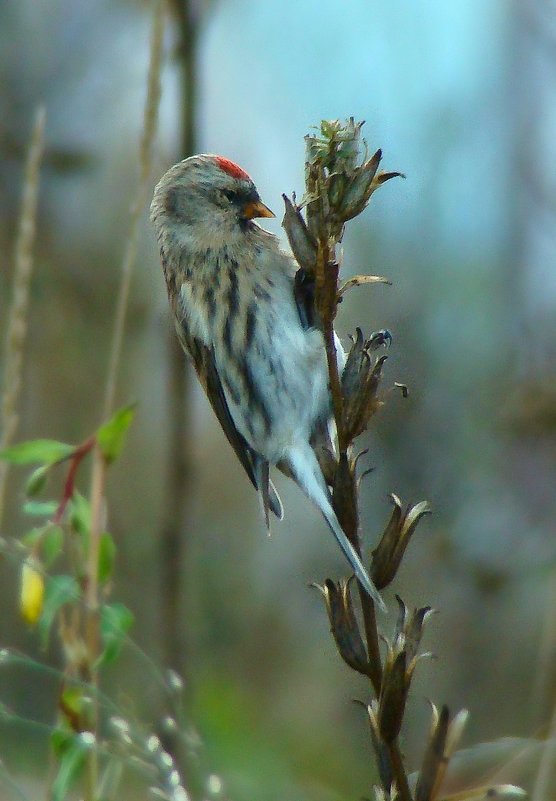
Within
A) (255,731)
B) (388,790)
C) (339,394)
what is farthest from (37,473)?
(255,731)

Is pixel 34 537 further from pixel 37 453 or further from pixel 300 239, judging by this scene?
pixel 300 239

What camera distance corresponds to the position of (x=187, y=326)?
2.68m

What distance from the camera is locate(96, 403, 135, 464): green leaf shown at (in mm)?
1732

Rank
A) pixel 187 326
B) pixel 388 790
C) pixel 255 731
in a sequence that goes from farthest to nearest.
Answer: pixel 255 731 → pixel 187 326 → pixel 388 790

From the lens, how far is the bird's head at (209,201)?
2678 millimetres

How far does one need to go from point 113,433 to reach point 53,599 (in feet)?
0.97

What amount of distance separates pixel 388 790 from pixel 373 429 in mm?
3058

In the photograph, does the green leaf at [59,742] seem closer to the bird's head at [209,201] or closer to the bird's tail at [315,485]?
the bird's tail at [315,485]

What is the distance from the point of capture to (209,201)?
2775mm

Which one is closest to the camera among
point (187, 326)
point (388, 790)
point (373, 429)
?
point (388, 790)

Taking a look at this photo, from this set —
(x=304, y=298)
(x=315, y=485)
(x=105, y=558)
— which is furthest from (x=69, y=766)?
(x=304, y=298)

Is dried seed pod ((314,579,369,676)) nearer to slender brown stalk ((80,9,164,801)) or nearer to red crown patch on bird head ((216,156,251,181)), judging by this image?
slender brown stalk ((80,9,164,801))

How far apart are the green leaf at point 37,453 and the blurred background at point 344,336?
1.86 metres

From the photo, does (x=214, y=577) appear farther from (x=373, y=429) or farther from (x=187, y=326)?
(x=187, y=326)
